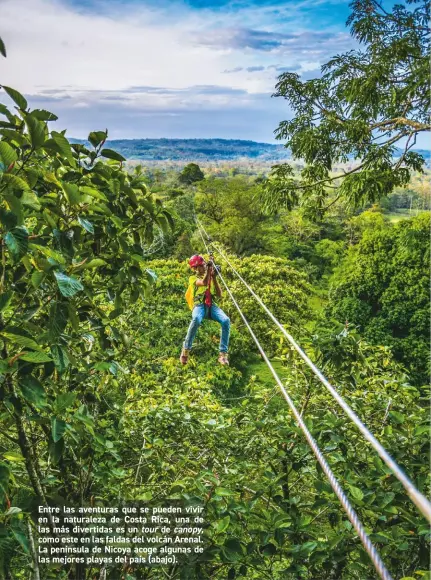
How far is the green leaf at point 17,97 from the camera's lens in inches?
66.9

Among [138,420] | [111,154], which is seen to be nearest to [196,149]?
[138,420]

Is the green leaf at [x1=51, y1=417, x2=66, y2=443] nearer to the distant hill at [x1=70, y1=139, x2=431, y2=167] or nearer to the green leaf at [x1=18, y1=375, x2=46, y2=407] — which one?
the green leaf at [x1=18, y1=375, x2=46, y2=407]

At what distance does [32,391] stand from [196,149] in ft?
457

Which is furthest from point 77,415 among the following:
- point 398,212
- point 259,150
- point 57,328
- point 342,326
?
A: point 259,150

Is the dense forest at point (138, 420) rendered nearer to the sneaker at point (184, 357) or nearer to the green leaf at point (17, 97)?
the green leaf at point (17, 97)

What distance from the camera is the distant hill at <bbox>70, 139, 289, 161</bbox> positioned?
374ft

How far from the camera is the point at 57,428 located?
2018 mm

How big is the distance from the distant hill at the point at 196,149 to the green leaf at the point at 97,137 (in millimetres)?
103906

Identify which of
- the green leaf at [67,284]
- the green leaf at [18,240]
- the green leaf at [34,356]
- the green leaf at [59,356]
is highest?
the green leaf at [18,240]

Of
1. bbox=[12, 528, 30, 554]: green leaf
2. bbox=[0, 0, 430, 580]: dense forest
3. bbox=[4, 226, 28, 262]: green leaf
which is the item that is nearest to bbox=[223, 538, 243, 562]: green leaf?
bbox=[0, 0, 430, 580]: dense forest

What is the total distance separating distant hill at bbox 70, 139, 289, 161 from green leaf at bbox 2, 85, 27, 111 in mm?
104369

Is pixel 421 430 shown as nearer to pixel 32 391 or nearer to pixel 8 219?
pixel 32 391

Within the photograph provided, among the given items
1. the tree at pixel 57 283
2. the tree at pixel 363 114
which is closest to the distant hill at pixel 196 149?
the tree at pixel 363 114

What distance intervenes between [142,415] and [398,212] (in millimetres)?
69589
